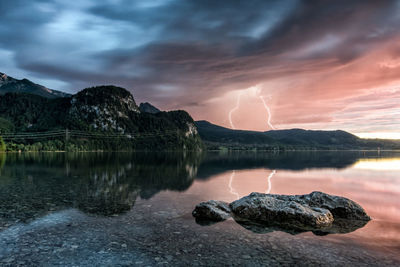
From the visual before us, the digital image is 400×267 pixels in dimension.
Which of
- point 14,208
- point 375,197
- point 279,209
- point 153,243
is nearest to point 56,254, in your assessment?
point 153,243

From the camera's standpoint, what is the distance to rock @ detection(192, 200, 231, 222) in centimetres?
1845

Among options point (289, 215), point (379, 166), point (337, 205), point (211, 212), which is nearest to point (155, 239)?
point (211, 212)

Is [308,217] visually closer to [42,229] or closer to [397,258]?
[397,258]

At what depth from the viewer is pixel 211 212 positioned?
1872 centimetres

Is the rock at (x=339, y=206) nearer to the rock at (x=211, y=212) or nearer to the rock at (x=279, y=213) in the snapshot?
the rock at (x=279, y=213)

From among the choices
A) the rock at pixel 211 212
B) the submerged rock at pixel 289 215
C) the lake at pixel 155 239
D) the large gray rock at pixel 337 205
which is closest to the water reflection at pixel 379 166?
the lake at pixel 155 239

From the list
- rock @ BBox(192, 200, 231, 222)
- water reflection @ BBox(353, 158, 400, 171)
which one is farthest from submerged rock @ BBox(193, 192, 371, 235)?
water reflection @ BBox(353, 158, 400, 171)

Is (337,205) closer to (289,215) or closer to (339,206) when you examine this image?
(339,206)

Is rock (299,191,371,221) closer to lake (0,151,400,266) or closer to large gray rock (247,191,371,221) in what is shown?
large gray rock (247,191,371,221)

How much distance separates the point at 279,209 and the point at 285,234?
9.83 feet

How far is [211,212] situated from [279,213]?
16.0 ft

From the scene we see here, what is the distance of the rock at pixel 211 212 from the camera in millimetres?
18453

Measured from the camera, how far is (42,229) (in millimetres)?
15227

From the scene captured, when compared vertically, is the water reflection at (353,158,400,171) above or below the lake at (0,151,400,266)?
below
